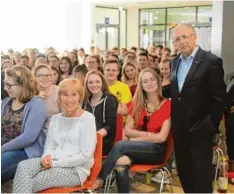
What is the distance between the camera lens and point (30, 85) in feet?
10.2

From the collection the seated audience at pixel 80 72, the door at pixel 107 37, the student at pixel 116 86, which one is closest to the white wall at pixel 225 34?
the student at pixel 116 86

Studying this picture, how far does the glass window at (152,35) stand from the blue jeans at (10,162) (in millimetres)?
13263

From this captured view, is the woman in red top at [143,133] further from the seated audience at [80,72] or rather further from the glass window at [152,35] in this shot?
the glass window at [152,35]

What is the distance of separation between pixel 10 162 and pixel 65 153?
51 centimetres

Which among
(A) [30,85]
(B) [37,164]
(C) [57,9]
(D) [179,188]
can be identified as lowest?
(D) [179,188]

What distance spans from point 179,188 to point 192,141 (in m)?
1.21

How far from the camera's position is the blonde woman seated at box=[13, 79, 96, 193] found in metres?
2.59

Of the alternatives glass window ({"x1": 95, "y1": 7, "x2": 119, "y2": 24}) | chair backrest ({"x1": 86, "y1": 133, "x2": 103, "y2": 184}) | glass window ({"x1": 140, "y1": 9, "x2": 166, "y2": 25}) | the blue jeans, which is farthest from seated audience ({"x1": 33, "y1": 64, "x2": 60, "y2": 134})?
glass window ({"x1": 140, "y1": 9, "x2": 166, "y2": 25})

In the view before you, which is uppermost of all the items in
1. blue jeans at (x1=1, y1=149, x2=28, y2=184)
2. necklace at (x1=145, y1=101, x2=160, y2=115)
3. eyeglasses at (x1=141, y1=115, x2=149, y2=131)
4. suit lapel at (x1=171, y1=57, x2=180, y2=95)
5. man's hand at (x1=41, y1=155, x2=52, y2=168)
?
suit lapel at (x1=171, y1=57, x2=180, y2=95)

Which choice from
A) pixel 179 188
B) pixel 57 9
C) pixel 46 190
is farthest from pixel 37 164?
pixel 57 9

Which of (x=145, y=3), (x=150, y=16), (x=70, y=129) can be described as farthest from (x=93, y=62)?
(x=150, y=16)

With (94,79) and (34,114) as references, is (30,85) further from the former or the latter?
(94,79)

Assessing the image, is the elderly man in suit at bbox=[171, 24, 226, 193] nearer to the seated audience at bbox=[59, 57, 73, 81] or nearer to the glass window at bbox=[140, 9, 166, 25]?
the seated audience at bbox=[59, 57, 73, 81]

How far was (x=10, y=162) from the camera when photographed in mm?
2885
